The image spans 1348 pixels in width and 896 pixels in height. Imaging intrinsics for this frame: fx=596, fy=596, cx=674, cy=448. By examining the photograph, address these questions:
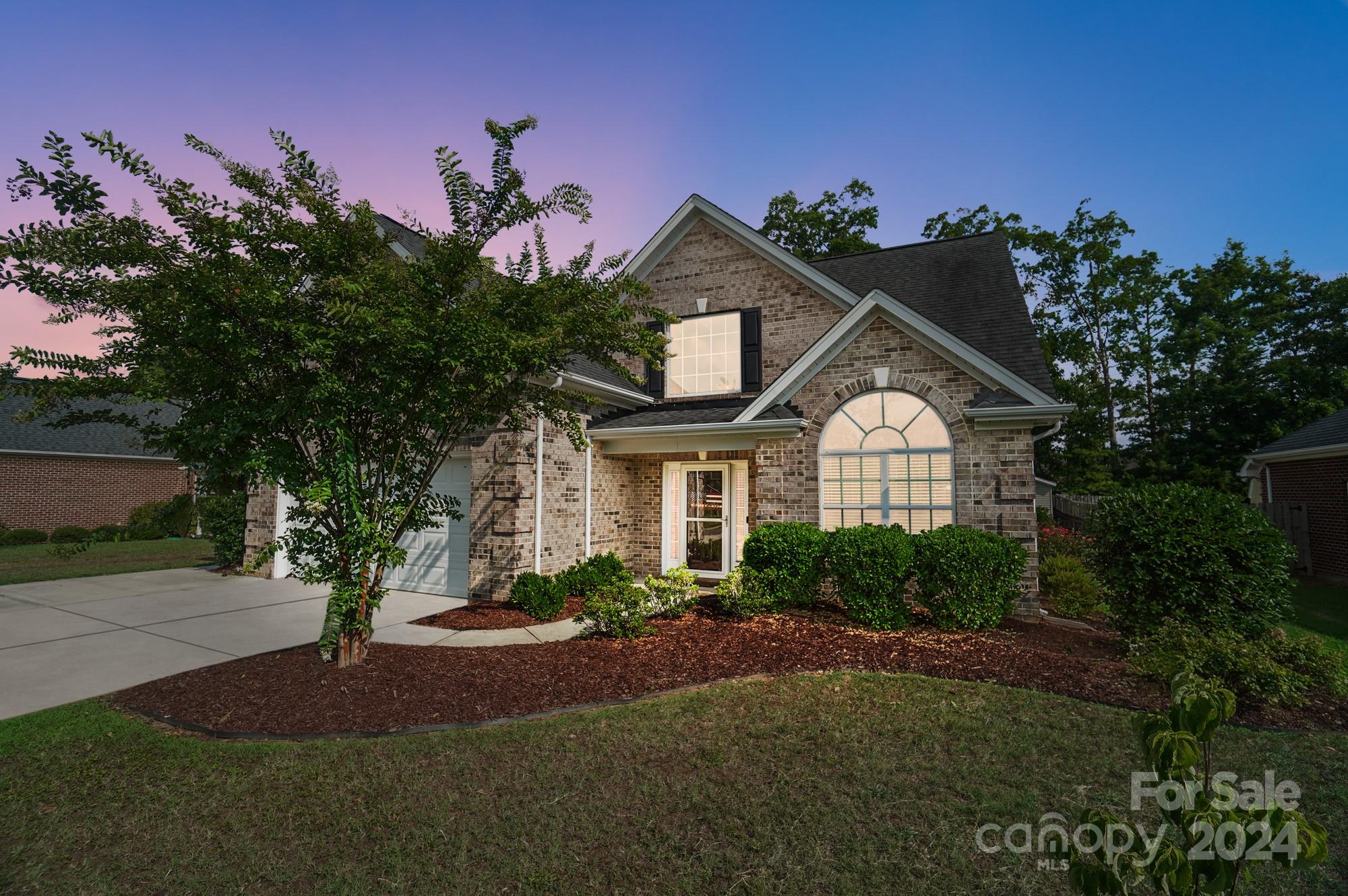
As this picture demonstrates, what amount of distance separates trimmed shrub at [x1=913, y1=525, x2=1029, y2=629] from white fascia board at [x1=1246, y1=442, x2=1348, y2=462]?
12.3 meters

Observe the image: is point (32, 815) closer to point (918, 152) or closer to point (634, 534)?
point (634, 534)

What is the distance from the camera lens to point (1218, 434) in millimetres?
24828

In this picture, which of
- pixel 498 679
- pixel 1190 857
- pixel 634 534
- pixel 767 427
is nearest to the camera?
pixel 1190 857

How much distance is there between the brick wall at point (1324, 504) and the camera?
14008mm

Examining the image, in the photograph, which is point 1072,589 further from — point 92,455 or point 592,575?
point 92,455

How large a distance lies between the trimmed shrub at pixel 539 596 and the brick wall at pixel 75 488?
57.7ft

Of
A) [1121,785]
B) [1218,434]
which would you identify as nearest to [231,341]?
[1121,785]

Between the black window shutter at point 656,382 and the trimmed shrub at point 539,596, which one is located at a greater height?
the black window shutter at point 656,382

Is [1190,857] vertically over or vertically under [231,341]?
under

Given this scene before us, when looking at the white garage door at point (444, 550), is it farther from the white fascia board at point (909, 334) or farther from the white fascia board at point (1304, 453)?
the white fascia board at point (1304, 453)

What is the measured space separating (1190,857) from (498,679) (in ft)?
17.3

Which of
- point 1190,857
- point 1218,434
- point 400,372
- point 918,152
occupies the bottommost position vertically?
point 1190,857

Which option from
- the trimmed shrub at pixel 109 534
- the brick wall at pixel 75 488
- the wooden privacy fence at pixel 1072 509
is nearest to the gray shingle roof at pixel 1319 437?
the wooden privacy fence at pixel 1072 509

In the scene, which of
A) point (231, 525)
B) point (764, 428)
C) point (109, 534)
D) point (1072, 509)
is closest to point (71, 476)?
point (231, 525)
